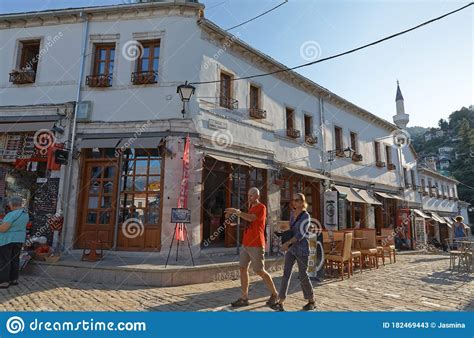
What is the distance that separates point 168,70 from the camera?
30.0ft

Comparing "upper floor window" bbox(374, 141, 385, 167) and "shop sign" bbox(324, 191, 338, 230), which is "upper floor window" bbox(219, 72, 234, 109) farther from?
"upper floor window" bbox(374, 141, 385, 167)

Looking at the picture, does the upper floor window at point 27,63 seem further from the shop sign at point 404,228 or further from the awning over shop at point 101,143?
the shop sign at point 404,228

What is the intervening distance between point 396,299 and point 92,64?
404 inches

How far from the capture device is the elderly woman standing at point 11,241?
18.3 feet

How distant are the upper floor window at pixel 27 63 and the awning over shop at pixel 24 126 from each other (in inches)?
59.8

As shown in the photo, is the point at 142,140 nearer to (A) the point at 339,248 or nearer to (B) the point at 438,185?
(A) the point at 339,248

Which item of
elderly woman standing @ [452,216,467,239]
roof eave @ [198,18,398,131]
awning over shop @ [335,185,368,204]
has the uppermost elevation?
roof eave @ [198,18,398,131]

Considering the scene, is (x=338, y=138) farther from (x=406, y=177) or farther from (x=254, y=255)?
(x=254, y=255)

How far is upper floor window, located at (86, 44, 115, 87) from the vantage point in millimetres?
9242

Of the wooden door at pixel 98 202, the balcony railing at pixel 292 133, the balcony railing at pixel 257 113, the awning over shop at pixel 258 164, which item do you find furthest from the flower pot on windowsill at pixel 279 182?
the wooden door at pixel 98 202

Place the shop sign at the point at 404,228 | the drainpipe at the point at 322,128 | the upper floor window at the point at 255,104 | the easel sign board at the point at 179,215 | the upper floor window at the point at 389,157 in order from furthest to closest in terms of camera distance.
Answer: the upper floor window at the point at 389,157 < the shop sign at the point at 404,228 < the drainpipe at the point at 322,128 < the upper floor window at the point at 255,104 < the easel sign board at the point at 179,215

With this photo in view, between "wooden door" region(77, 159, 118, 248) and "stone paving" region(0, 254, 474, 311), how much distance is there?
208 cm

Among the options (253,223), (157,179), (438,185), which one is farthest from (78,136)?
(438,185)

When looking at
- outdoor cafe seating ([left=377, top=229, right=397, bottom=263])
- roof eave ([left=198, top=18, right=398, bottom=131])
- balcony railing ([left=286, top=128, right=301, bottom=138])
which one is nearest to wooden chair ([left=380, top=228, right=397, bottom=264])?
outdoor cafe seating ([left=377, top=229, right=397, bottom=263])
